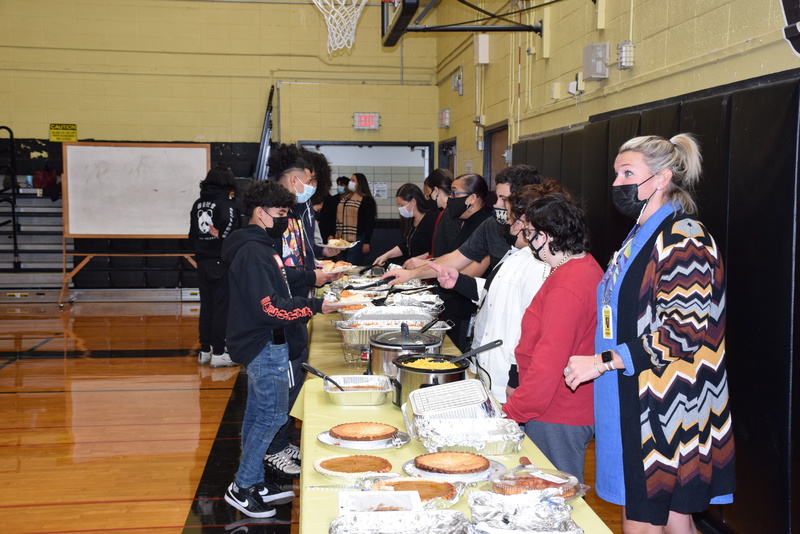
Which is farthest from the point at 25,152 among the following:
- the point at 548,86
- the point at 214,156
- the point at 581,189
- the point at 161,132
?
the point at 581,189

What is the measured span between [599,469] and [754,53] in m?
1.90

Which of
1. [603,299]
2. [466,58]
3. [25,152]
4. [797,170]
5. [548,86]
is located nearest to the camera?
[603,299]

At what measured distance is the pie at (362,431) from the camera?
1912 millimetres

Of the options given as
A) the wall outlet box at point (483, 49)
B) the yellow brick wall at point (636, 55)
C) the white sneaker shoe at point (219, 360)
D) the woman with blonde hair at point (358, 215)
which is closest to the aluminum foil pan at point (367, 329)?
the yellow brick wall at point (636, 55)

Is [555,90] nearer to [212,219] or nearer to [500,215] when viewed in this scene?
[500,215]

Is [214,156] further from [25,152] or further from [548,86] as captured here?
[548,86]

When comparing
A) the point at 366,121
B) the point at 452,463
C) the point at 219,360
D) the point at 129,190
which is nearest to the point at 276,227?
the point at 452,463

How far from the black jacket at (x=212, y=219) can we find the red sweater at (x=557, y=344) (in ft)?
13.6

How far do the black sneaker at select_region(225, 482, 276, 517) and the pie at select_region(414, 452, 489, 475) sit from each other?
1797 mm

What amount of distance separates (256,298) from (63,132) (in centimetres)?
877

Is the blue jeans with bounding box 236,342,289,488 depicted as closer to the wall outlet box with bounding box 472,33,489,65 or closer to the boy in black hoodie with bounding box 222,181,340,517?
the boy in black hoodie with bounding box 222,181,340,517

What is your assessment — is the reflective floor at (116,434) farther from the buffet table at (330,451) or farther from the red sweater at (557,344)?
the red sweater at (557,344)

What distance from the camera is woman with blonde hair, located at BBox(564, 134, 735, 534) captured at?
1.83 metres

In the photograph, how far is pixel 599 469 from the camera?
2072 mm
